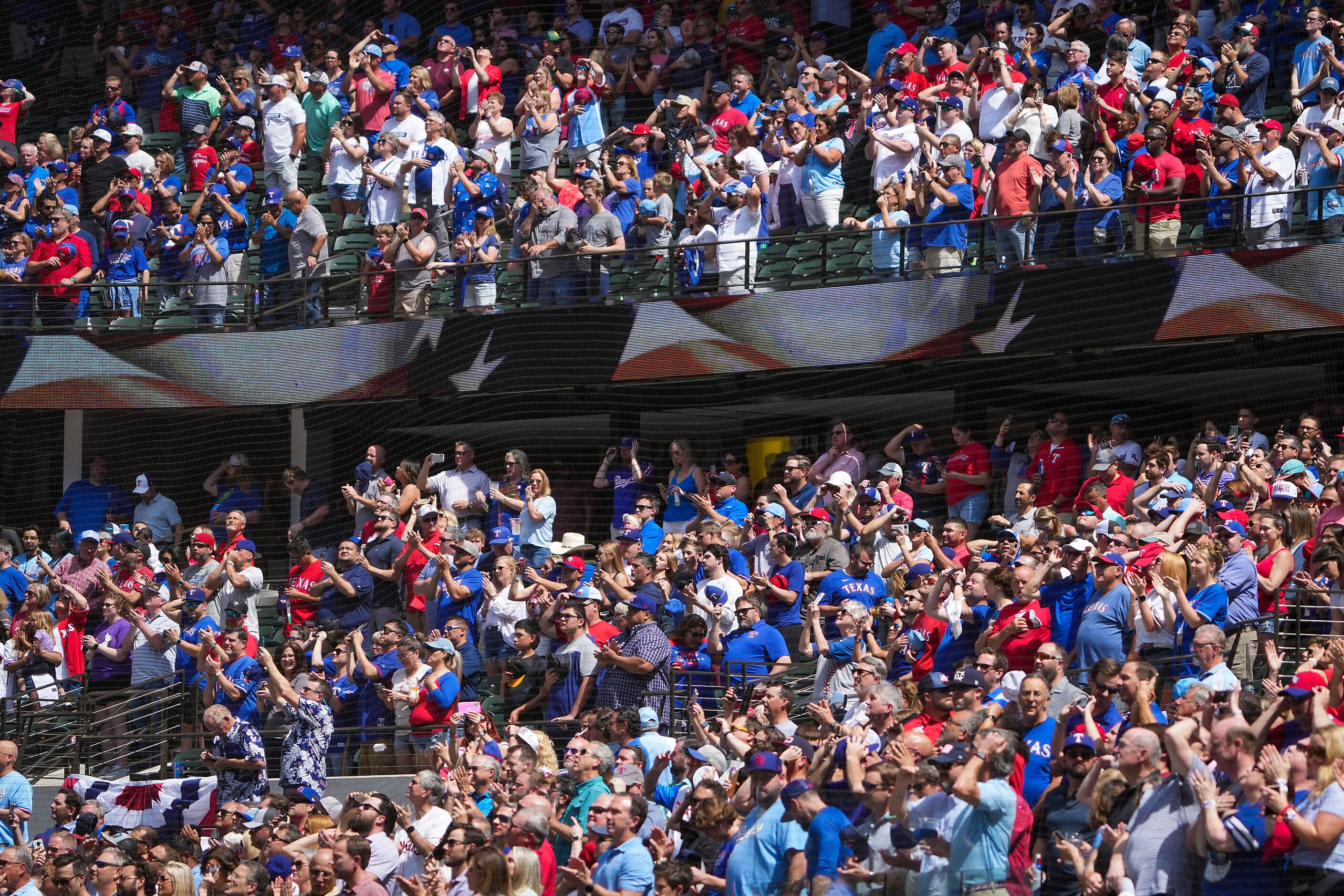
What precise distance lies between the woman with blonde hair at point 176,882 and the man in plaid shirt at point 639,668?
9.04ft

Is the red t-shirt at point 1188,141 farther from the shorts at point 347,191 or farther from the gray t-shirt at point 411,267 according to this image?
the shorts at point 347,191

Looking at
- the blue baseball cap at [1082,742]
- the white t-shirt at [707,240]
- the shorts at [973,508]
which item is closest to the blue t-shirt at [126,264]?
the white t-shirt at [707,240]

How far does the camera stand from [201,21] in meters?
19.6

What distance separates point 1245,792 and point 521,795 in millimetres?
3452

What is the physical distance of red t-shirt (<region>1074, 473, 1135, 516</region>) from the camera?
460 inches

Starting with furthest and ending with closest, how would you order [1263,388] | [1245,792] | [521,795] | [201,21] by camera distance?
[201,21]
[1263,388]
[521,795]
[1245,792]

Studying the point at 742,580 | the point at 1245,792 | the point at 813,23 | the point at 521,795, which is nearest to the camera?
the point at 1245,792

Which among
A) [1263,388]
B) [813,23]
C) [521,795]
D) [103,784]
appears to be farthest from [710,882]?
[813,23]

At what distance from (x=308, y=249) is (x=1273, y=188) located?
7.87m

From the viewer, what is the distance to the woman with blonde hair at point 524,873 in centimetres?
776

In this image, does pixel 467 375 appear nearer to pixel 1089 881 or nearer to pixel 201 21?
pixel 201 21

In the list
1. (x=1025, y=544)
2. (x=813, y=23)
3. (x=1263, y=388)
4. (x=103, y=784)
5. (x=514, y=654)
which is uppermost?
(x=813, y=23)

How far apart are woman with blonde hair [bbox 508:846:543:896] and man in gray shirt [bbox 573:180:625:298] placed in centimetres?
739

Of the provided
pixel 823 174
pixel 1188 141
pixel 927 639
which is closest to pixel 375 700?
pixel 927 639
